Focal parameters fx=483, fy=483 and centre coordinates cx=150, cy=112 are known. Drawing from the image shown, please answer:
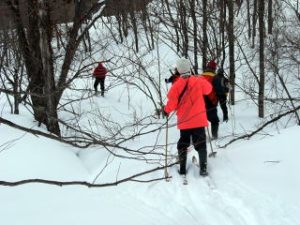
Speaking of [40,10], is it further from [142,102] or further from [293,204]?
[142,102]

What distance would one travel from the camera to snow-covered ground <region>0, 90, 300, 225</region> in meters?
5.12

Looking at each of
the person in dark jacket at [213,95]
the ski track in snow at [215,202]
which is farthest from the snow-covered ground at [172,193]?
the person in dark jacket at [213,95]

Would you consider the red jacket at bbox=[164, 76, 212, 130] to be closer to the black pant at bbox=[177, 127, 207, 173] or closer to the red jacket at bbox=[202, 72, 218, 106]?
the black pant at bbox=[177, 127, 207, 173]

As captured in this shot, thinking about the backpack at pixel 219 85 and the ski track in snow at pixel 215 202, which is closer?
the ski track in snow at pixel 215 202

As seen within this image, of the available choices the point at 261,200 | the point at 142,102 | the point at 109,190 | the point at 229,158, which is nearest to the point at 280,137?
the point at 229,158

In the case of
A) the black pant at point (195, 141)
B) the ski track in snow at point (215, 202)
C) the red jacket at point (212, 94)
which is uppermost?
the red jacket at point (212, 94)

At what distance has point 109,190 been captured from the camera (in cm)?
629

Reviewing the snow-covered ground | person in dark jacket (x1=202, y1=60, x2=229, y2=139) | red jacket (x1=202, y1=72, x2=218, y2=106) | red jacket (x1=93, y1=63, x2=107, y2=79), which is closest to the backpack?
person in dark jacket (x1=202, y1=60, x2=229, y2=139)

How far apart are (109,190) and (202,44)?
7328 mm

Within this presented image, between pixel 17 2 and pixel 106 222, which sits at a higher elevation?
pixel 17 2

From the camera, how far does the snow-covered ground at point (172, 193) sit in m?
5.12

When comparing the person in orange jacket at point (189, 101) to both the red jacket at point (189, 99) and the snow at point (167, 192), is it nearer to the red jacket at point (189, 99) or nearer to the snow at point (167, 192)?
the red jacket at point (189, 99)

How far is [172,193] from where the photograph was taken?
20.0ft

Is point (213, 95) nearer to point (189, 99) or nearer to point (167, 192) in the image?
point (189, 99)
